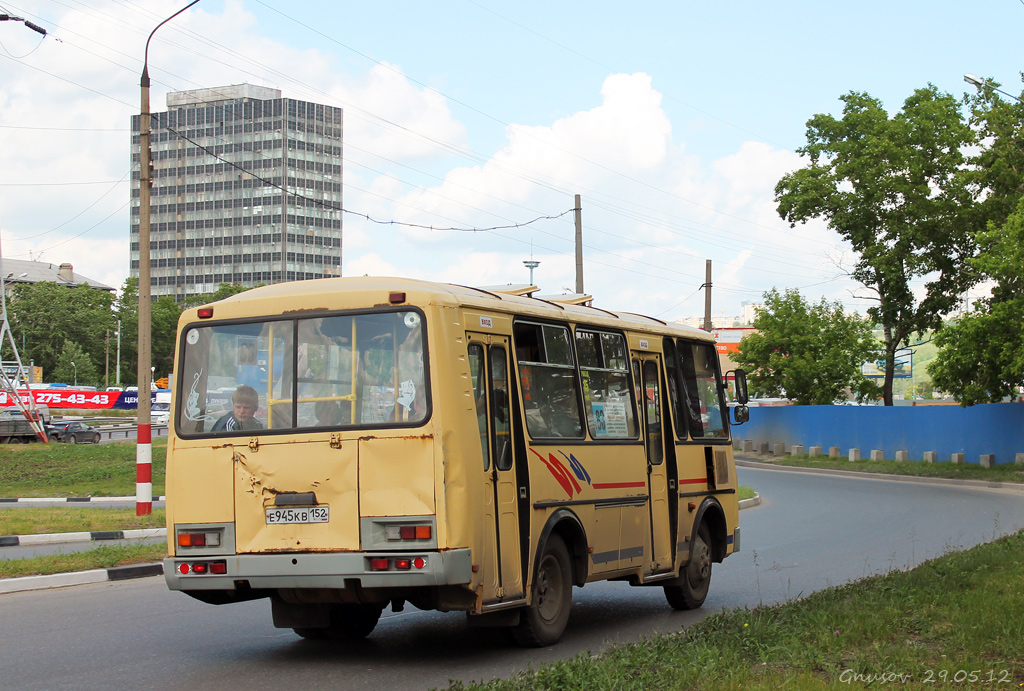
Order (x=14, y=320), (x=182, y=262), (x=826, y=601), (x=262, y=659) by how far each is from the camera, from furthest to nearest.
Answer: (x=182, y=262), (x=14, y=320), (x=826, y=601), (x=262, y=659)

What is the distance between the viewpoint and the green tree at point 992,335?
3167cm

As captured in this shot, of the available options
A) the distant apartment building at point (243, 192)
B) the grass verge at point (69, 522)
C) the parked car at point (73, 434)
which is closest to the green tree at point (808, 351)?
the parked car at point (73, 434)

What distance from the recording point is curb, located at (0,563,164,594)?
1185cm

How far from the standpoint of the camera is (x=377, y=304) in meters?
8.03

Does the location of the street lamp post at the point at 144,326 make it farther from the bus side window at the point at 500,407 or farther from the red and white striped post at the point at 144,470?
the bus side window at the point at 500,407

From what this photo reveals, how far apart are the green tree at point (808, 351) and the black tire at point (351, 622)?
40005mm

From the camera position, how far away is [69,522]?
1797cm

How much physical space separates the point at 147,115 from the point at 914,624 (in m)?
Answer: 15.3

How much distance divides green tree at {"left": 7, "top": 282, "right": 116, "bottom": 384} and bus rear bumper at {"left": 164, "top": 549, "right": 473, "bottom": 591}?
110 metres

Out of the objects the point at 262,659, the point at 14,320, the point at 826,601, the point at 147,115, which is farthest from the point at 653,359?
the point at 14,320

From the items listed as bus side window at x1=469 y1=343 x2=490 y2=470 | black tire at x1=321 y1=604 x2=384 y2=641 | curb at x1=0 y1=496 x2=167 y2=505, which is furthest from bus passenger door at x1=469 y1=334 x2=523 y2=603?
curb at x1=0 y1=496 x2=167 y2=505

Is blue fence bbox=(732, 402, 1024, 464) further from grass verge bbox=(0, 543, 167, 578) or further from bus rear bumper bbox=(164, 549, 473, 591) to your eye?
bus rear bumper bbox=(164, 549, 473, 591)

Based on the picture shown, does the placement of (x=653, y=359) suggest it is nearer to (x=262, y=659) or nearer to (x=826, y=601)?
(x=826, y=601)

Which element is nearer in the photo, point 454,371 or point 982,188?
point 454,371
